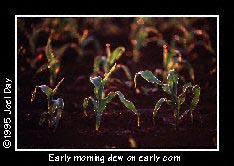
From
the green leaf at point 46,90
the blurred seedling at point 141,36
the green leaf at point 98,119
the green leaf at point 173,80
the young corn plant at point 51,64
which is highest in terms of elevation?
the blurred seedling at point 141,36

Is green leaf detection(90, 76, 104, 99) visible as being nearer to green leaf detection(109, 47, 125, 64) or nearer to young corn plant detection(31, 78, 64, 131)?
young corn plant detection(31, 78, 64, 131)

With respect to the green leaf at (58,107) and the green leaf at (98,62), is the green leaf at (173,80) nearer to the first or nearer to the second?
the green leaf at (58,107)

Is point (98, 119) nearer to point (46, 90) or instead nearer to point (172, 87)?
point (46, 90)

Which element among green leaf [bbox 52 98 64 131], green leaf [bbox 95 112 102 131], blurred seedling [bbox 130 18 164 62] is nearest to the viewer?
green leaf [bbox 52 98 64 131]

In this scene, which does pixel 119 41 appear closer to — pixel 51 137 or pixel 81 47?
pixel 81 47

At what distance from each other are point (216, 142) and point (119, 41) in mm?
2754

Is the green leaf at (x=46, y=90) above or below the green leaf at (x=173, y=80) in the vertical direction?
below

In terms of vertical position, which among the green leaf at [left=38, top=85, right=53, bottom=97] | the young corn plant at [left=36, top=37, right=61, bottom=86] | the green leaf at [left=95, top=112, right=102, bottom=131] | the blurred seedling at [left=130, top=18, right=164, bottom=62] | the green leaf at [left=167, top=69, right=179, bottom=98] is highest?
the blurred seedling at [left=130, top=18, right=164, bottom=62]

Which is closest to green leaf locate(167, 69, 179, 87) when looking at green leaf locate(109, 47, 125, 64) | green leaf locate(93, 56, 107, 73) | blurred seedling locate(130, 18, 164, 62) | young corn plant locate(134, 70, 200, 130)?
young corn plant locate(134, 70, 200, 130)

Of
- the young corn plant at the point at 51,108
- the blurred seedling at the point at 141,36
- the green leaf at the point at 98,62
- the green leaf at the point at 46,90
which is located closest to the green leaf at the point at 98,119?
the young corn plant at the point at 51,108

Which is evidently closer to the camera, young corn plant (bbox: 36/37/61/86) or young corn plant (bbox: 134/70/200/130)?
young corn plant (bbox: 134/70/200/130)

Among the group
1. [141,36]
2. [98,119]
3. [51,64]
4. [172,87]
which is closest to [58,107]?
[98,119]

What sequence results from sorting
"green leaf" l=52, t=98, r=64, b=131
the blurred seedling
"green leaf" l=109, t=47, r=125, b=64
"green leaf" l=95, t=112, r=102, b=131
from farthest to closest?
the blurred seedling < "green leaf" l=109, t=47, r=125, b=64 < "green leaf" l=95, t=112, r=102, b=131 < "green leaf" l=52, t=98, r=64, b=131

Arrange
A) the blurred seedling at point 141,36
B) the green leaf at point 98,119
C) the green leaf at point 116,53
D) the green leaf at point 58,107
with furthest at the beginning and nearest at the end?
the blurred seedling at point 141,36 → the green leaf at point 116,53 → the green leaf at point 98,119 → the green leaf at point 58,107
